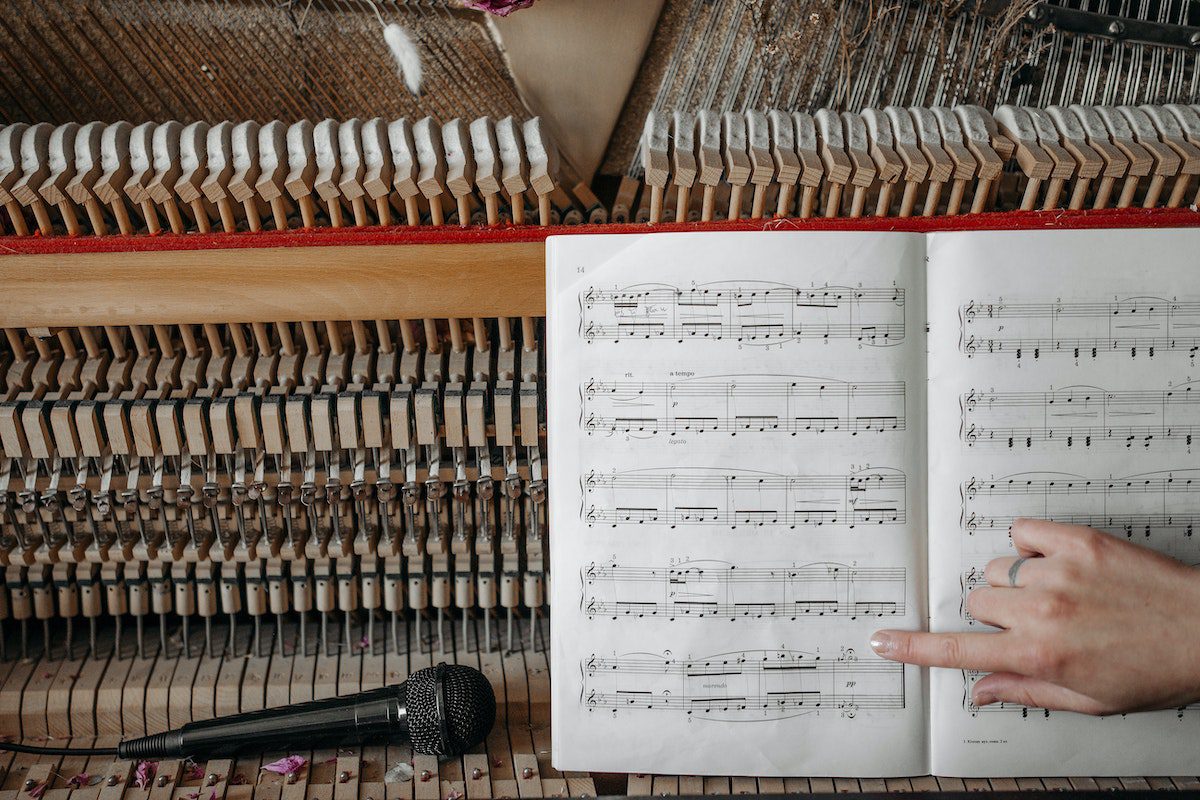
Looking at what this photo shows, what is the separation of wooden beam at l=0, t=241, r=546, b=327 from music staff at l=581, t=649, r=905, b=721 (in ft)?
2.23

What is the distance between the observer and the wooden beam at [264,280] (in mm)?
1552

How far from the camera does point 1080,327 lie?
1.49 meters

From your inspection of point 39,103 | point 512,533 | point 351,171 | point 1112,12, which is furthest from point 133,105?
point 1112,12

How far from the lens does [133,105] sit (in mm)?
1714

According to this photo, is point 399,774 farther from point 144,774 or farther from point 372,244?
point 372,244

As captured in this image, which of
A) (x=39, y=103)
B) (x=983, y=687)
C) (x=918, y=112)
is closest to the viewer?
(x=983, y=687)

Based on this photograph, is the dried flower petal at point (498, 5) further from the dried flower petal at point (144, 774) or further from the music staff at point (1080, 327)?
the dried flower petal at point (144, 774)

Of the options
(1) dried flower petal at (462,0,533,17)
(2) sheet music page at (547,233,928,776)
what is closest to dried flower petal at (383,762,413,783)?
(2) sheet music page at (547,233,928,776)

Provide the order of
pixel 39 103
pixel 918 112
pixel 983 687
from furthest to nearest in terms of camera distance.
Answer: pixel 39 103
pixel 918 112
pixel 983 687

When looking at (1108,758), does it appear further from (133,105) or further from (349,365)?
(133,105)

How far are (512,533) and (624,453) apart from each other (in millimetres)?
362

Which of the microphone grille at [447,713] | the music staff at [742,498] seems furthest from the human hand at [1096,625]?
the microphone grille at [447,713]

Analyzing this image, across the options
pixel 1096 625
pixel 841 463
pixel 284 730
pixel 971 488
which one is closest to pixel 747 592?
pixel 841 463

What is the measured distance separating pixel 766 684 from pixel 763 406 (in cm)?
45
